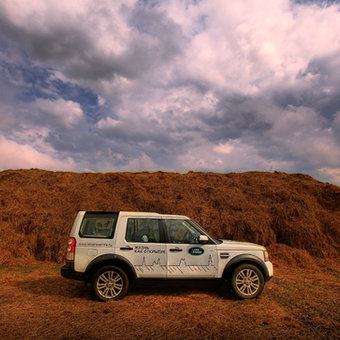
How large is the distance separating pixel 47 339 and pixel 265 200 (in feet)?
40.1

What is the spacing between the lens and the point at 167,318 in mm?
4969

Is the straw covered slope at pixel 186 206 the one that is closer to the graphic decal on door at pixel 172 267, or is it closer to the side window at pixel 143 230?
the side window at pixel 143 230

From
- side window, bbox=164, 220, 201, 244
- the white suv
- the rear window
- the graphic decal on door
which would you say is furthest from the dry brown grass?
the rear window

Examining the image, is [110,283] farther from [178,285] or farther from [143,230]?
[178,285]

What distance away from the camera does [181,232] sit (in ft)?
20.7

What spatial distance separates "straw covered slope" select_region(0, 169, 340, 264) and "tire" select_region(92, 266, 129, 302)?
5.47 m

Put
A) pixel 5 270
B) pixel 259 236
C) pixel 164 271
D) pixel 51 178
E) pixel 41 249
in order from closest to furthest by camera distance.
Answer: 1. pixel 164 271
2. pixel 5 270
3. pixel 41 249
4. pixel 259 236
5. pixel 51 178

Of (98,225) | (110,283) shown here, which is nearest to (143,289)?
(110,283)

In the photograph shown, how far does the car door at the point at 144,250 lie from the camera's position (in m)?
6.02

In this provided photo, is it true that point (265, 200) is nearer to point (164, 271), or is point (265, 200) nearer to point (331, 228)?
point (331, 228)

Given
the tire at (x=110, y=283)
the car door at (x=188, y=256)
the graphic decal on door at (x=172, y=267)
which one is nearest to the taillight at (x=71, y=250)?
the tire at (x=110, y=283)

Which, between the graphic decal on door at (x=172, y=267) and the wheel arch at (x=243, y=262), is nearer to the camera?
the graphic decal on door at (x=172, y=267)

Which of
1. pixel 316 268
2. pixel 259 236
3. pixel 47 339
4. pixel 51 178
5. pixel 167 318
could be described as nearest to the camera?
pixel 47 339

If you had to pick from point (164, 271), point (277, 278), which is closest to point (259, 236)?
point (277, 278)
